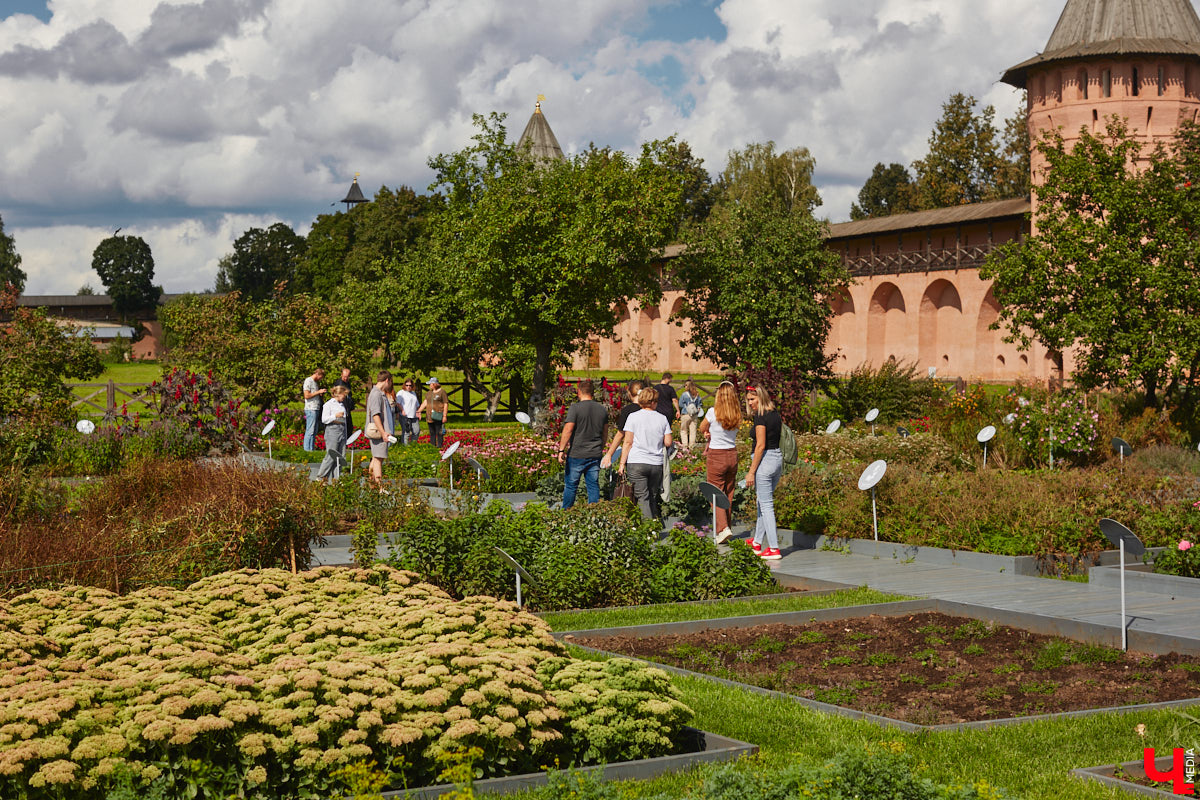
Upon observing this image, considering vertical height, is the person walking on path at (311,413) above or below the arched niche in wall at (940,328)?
below

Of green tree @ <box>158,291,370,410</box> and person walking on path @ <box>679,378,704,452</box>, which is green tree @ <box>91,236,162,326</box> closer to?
green tree @ <box>158,291,370,410</box>

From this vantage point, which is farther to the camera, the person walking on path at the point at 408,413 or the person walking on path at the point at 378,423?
the person walking on path at the point at 408,413

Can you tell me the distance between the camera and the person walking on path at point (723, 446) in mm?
11633

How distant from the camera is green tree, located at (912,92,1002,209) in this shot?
5997 centimetres

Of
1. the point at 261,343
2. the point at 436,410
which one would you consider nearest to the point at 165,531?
the point at 436,410

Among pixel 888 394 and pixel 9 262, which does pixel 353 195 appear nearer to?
pixel 9 262

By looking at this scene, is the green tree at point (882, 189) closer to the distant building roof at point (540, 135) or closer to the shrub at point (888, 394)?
the distant building roof at point (540, 135)

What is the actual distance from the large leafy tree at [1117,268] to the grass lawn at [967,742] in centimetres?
1616

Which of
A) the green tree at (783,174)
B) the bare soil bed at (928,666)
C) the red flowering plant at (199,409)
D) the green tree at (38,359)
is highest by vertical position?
the green tree at (783,174)

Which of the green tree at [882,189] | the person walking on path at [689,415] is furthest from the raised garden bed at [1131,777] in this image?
the green tree at [882,189]

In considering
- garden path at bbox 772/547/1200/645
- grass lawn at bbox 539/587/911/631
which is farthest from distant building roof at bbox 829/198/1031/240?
grass lawn at bbox 539/587/911/631

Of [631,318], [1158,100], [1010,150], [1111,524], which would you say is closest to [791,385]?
[1111,524]

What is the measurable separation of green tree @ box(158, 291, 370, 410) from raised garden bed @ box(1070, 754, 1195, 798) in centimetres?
2441

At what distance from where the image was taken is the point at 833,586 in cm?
1002
